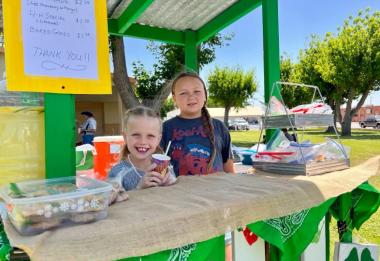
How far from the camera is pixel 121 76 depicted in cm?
491

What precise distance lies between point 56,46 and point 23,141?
367 millimetres

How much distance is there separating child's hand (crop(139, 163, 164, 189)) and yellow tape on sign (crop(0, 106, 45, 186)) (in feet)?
1.21

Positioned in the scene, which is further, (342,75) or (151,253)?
(342,75)

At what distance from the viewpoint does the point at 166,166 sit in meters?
1.37

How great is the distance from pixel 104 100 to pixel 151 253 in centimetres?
1600

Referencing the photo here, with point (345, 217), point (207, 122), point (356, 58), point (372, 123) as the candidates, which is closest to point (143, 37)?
point (207, 122)

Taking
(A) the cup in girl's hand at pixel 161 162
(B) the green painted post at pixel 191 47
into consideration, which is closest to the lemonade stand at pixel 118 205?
(A) the cup in girl's hand at pixel 161 162

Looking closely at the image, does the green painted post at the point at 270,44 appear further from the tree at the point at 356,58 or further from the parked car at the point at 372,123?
the parked car at the point at 372,123

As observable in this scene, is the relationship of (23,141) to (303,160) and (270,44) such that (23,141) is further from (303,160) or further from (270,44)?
(270,44)

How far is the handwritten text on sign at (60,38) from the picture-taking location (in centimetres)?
110

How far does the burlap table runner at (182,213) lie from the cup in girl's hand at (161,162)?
0.08 metres

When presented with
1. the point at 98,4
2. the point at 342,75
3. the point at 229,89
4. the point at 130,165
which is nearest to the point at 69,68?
the point at 98,4

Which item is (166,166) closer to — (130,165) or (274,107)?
(130,165)

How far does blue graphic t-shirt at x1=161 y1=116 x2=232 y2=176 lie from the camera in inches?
73.4
